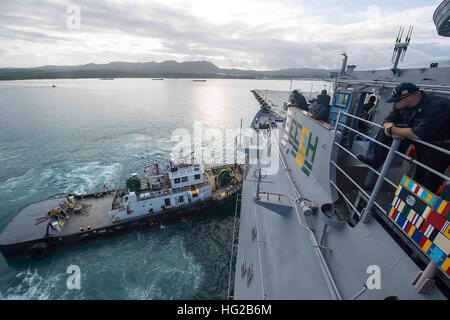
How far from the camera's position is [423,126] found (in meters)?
2.64

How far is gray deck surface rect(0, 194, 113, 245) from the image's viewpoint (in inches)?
541

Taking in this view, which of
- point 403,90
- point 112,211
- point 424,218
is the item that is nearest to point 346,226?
point 424,218

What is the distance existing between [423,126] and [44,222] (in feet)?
68.6

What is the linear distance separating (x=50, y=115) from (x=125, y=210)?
175ft

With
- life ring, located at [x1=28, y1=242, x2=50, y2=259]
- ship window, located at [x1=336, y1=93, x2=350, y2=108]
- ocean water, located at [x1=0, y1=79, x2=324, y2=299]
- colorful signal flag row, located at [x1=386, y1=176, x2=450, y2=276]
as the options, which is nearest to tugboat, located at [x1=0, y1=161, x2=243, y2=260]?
life ring, located at [x1=28, y1=242, x2=50, y2=259]

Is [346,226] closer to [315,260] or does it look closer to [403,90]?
[315,260]

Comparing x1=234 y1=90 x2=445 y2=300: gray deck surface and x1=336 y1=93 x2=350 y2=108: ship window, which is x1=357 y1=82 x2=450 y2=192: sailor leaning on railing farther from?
x1=336 y1=93 x2=350 y2=108: ship window

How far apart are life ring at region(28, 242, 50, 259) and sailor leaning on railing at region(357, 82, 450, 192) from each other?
63.3ft

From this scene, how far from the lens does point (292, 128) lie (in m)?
6.65

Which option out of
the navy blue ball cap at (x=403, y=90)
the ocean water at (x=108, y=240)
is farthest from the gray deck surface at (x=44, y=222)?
the navy blue ball cap at (x=403, y=90)

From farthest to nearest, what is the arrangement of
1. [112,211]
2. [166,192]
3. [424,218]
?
[166,192]
[112,211]
[424,218]

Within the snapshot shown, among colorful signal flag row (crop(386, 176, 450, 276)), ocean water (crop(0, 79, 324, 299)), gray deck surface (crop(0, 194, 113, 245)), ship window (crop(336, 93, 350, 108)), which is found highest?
ship window (crop(336, 93, 350, 108))
